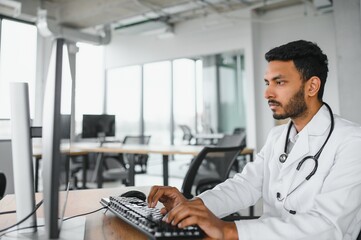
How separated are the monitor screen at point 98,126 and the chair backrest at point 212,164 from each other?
2.59 meters

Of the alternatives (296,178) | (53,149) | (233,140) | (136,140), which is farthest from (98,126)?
(53,149)

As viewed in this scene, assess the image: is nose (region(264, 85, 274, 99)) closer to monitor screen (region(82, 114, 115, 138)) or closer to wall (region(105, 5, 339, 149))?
monitor screen (region(82, 114, 115, 138))

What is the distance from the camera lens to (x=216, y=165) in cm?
274

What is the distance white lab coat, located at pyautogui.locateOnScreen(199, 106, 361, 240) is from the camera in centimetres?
85

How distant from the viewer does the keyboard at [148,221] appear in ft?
2.51

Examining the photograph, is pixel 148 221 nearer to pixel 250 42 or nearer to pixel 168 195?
pixel 168 195

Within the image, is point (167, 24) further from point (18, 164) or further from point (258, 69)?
point (18, 164)

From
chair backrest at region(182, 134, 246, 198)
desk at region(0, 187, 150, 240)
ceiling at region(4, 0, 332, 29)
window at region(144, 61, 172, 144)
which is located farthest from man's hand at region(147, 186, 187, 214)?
window at region(144, 61, 172, 144)

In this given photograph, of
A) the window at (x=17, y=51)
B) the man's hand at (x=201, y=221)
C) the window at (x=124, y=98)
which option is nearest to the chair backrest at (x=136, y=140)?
the window at (x=17, y=51)

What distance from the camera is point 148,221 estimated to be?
843 millimetres

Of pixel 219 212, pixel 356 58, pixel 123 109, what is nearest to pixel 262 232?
pixel 219 212

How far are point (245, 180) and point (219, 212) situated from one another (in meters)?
0.23

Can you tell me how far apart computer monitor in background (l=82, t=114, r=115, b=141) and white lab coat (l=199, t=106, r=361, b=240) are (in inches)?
155

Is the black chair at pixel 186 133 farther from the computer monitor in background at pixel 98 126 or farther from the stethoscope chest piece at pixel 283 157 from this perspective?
the stethoscope chest piece at pixel 283 157
